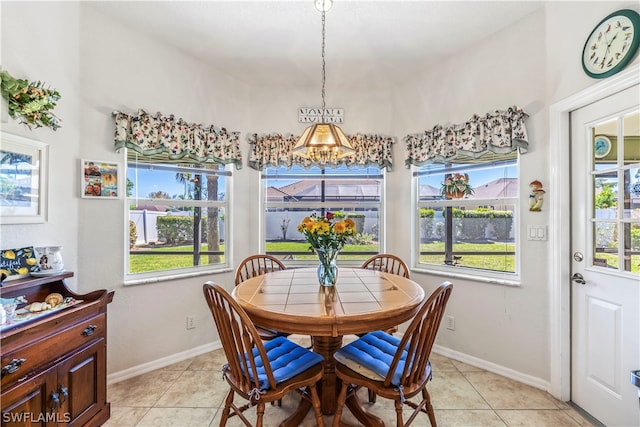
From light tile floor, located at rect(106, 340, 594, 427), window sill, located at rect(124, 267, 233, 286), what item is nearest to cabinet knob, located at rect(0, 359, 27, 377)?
light tile floor, located at rect(106, 340, 594, 427)

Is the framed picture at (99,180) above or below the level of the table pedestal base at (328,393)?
above

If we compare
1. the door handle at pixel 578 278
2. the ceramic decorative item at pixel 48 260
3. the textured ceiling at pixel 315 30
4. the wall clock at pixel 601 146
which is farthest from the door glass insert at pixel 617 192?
the ceramic decorative item at pixel 48 260

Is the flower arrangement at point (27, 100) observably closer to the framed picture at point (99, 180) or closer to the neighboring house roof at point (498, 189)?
the framed picture at point (99, 180)

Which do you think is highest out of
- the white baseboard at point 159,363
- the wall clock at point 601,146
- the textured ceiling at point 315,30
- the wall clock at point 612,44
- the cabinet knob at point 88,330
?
the textured ceiling at point 315,30

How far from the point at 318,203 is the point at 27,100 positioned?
236 cm

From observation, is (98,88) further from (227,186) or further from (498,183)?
(498,183)

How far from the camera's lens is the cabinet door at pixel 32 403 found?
1.14 meters

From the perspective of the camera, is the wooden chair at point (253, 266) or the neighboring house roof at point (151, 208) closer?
the wooden chair at point (253, 266)

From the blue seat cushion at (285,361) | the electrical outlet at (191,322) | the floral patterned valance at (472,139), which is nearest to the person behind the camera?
the blue seat cushion at (285,361)

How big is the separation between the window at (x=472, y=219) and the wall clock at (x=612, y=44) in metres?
0.76

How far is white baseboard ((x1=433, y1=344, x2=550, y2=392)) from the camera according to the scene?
2.09m

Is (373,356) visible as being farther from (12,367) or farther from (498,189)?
(498,189)

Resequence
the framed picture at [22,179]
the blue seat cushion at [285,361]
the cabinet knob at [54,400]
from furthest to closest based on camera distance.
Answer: the framed picture at [22,179] → the blue seat cushion at [285,361] → the cabinet knob at [54,400]

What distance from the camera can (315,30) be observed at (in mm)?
2275
